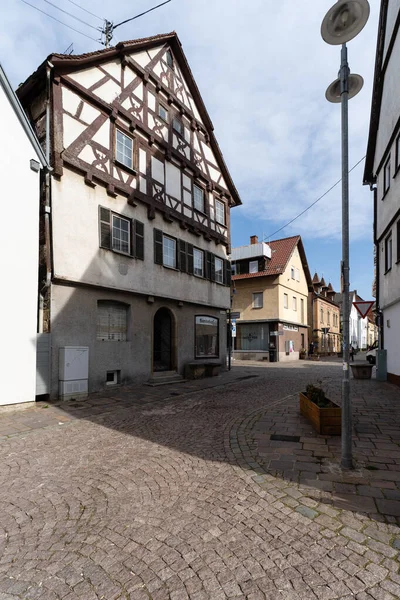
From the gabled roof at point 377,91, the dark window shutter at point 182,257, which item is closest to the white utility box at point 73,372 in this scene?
the dark window shutter at point 182,257

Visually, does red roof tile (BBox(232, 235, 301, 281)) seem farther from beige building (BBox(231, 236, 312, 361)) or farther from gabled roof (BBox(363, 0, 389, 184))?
gabled roof (BBox(363, 0, 389, 184))

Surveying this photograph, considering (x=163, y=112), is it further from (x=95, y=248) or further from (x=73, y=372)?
(x=73, y=372)

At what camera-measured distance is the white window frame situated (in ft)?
39.2

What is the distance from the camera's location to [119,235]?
12250mm

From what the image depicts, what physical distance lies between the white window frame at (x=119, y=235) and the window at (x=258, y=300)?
17.6 m

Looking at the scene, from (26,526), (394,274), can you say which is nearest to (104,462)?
(26,526)

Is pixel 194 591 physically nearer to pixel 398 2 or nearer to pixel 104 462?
pixel 104 462

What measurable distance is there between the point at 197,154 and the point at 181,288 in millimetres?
6961

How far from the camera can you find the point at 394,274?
41.7 ft

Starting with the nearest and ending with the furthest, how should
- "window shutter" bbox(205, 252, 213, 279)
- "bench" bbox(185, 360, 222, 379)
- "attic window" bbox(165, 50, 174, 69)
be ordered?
"bench" bbox(185, 360, 222, 379)
"attic window" bbox(165, 50, 174, 69)
"window shutter" bbox(205, 252, 213, 279)

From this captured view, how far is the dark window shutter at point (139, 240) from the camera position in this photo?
1272cm

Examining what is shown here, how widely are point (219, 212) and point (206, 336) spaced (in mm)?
6755

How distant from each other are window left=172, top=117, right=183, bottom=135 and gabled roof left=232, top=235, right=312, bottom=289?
1451cm

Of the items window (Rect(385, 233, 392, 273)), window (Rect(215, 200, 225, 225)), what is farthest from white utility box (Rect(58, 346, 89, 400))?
window (Rect(385, 233, 392, 273))
